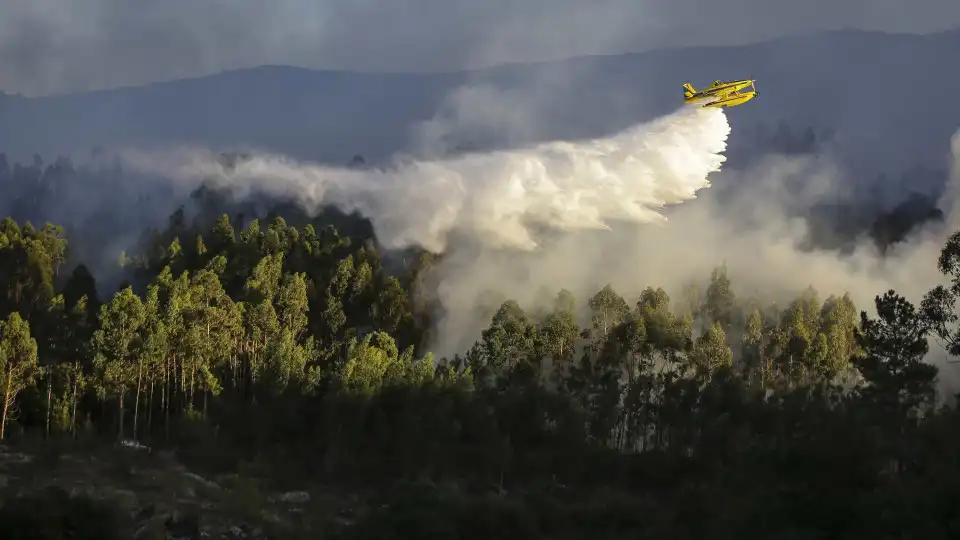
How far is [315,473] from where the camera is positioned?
56406 millimetres

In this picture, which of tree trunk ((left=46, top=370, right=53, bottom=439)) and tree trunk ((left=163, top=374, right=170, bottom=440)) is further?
tree trunk ((left=163, top=374, right=170, bottom=440))

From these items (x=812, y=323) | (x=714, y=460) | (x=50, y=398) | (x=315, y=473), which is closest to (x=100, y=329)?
(x=50, y=398)

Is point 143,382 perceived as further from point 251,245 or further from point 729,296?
point 729,296

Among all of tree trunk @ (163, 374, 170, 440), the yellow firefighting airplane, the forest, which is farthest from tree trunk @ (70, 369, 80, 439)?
the yellow firefighting airplane

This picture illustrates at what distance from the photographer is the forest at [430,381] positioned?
42.5m

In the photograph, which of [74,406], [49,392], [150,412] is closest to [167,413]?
[150,412]

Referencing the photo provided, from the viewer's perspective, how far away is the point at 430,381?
208 ft

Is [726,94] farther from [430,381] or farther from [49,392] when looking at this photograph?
[49,392]

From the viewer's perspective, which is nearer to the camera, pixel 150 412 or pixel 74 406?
pixel 74 406

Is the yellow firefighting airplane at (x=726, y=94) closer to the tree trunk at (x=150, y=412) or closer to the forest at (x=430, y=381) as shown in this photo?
the forest at (x=430, y=381)

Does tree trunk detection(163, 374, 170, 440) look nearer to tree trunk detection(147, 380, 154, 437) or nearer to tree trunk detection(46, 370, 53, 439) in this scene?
tree trunk detection(147, 380, 154, 437)

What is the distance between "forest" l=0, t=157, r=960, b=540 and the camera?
4253 centimetres

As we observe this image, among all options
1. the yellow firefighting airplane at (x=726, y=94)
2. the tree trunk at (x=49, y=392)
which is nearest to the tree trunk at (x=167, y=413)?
the tree trunk at (x=49, y=392)

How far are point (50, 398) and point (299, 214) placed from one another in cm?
5406
